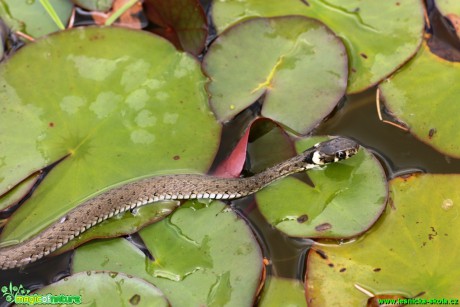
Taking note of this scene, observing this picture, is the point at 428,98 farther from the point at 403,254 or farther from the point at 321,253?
the point at 321,253

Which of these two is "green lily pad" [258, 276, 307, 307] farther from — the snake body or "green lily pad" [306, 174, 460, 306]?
the snake body

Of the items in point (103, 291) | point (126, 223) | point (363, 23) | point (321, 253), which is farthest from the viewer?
point (363, 23)

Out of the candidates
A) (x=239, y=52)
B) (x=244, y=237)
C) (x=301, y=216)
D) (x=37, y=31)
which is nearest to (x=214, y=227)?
(x=244, y=237)

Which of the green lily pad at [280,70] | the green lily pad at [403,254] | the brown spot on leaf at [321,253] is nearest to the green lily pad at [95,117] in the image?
the green lily pad at [280,70]

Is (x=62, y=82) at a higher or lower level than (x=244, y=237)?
higher

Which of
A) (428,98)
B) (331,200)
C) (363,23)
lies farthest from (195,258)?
(363,23)

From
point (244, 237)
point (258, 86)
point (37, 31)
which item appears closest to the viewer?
point (244, 237)

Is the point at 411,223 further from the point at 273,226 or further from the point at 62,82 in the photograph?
the point at 62,82
